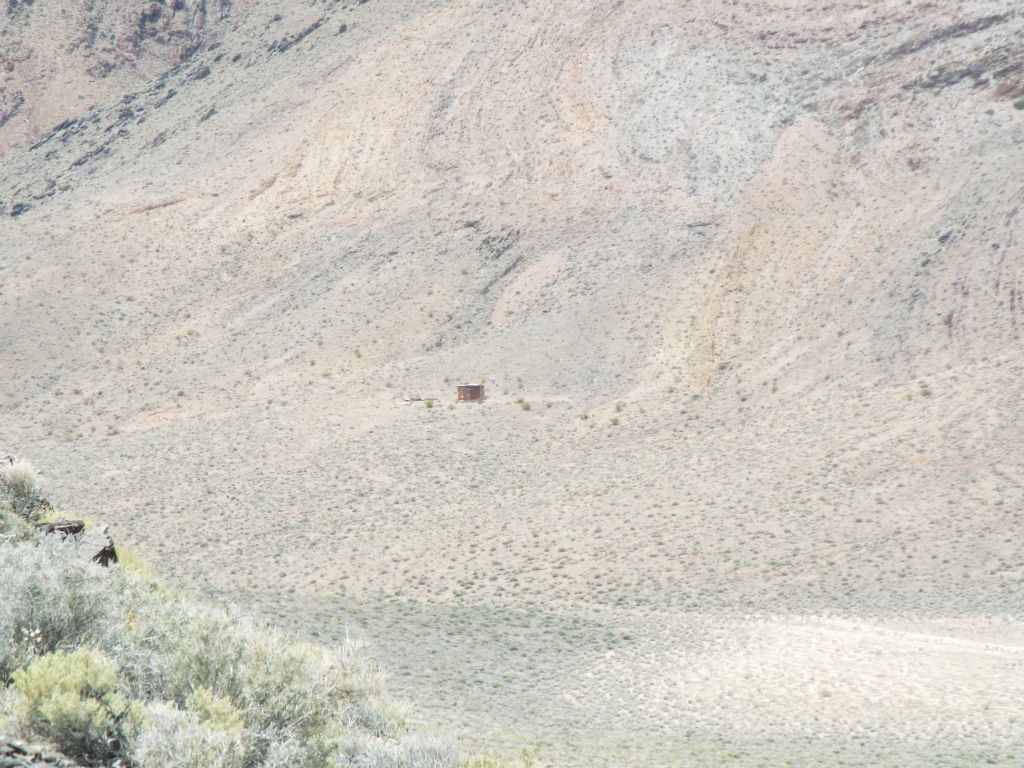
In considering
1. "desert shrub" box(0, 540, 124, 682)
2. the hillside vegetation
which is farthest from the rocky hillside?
"desert shrub" box(0, 540, 124, 682)

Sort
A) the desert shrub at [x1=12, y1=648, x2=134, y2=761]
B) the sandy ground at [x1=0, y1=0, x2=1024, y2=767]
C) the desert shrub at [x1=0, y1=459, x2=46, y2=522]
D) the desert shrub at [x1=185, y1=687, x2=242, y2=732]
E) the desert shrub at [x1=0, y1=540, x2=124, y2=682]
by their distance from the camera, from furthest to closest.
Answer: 1. the sandy ground at [x1=0, y1=0, x2=1024, y2=767]
2. the desert shrub at [x1=0, y1=459, x2=46, y2=522]
3. the desert shrub at [x1=0, y1=540, x2=124, y2=682]
4. the desert shrub at [x1=185, y1=687, x2=242, y2=732]
5. the desert shrub at [x1=12, y1=648, x2=134, y2=761]

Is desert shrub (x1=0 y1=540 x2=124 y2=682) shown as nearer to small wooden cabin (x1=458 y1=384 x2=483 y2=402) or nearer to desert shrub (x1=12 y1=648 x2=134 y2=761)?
desert shrub (x1=12 y1=648 x2=134 y2=761)

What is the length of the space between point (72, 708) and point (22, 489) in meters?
6.74

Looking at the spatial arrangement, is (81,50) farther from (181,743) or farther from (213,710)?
(181,743)

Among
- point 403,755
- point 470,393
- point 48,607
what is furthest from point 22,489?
point 470,393

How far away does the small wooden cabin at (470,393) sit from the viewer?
112 feet

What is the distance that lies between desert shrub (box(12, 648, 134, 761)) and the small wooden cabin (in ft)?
92.8

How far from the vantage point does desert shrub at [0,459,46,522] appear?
11.5m

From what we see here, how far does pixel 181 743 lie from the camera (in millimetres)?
5605

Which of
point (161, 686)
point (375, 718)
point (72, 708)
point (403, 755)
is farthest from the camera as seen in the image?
point (375, 718)

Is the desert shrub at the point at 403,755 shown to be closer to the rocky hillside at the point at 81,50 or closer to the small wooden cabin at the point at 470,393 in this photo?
the small wooden cabin at the point at 470,393

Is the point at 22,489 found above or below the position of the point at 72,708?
below

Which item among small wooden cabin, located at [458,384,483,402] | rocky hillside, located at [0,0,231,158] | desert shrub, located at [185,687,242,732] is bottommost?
small wooden cabin, located at [458,384,483,402]

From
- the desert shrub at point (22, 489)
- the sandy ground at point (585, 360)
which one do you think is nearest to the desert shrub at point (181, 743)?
the sandy ground at point (585, 360)
